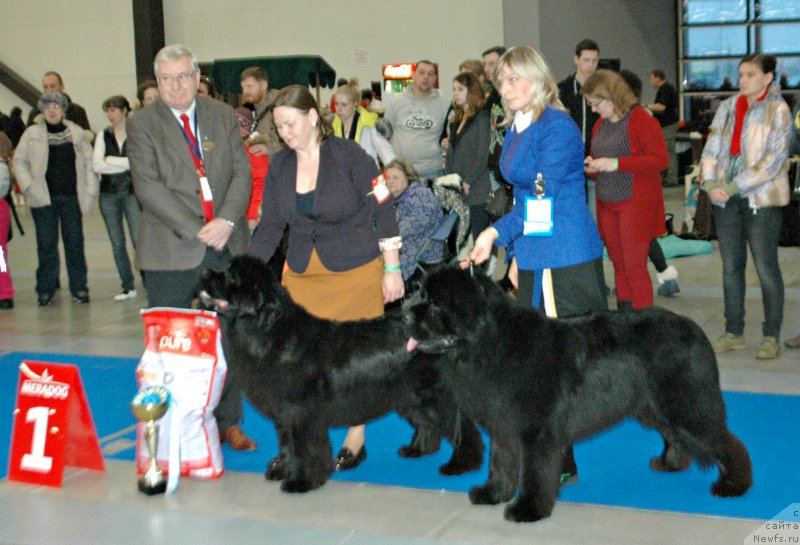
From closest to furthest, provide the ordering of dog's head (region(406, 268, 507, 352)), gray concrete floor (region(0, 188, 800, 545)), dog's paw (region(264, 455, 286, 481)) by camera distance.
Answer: dog's head (region(406, 268, 507, 352))
gray concrete floor (region(0, 188, 800, 545))
dog's paw (region(264, 455, 286, 481))

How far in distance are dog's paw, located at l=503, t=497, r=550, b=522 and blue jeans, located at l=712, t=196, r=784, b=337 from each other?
9.97 ft

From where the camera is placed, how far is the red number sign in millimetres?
4203

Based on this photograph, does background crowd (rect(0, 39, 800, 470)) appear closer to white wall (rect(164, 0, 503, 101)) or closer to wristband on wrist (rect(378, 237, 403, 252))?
wristband on wrist (rect(378, 237, 403, 252))

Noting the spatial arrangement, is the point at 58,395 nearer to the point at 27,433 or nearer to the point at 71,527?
the point at 27,433

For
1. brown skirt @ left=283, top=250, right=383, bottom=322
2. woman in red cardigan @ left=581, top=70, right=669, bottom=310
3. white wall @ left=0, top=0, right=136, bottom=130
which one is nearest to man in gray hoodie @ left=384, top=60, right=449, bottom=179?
woman in red cardigan @ left=581, top=70, right=669, bottom=310

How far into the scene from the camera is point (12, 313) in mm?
8547

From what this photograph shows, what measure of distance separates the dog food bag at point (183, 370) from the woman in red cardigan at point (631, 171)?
3.07 m

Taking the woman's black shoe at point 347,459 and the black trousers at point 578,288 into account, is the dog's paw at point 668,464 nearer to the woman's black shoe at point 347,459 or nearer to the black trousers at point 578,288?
the black trousers at point 578,288

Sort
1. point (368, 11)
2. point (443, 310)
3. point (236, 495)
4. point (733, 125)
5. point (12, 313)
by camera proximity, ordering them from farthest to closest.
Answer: point (368, 11), point (12, 313), point (733, 125), point (236, 495), point (443, 310)

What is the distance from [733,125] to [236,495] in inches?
150

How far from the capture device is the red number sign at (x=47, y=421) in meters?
4.20

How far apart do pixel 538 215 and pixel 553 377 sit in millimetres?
656

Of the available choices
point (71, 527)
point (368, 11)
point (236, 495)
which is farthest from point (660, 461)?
point (368, 11)

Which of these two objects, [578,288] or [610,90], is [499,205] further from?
[578,288]
